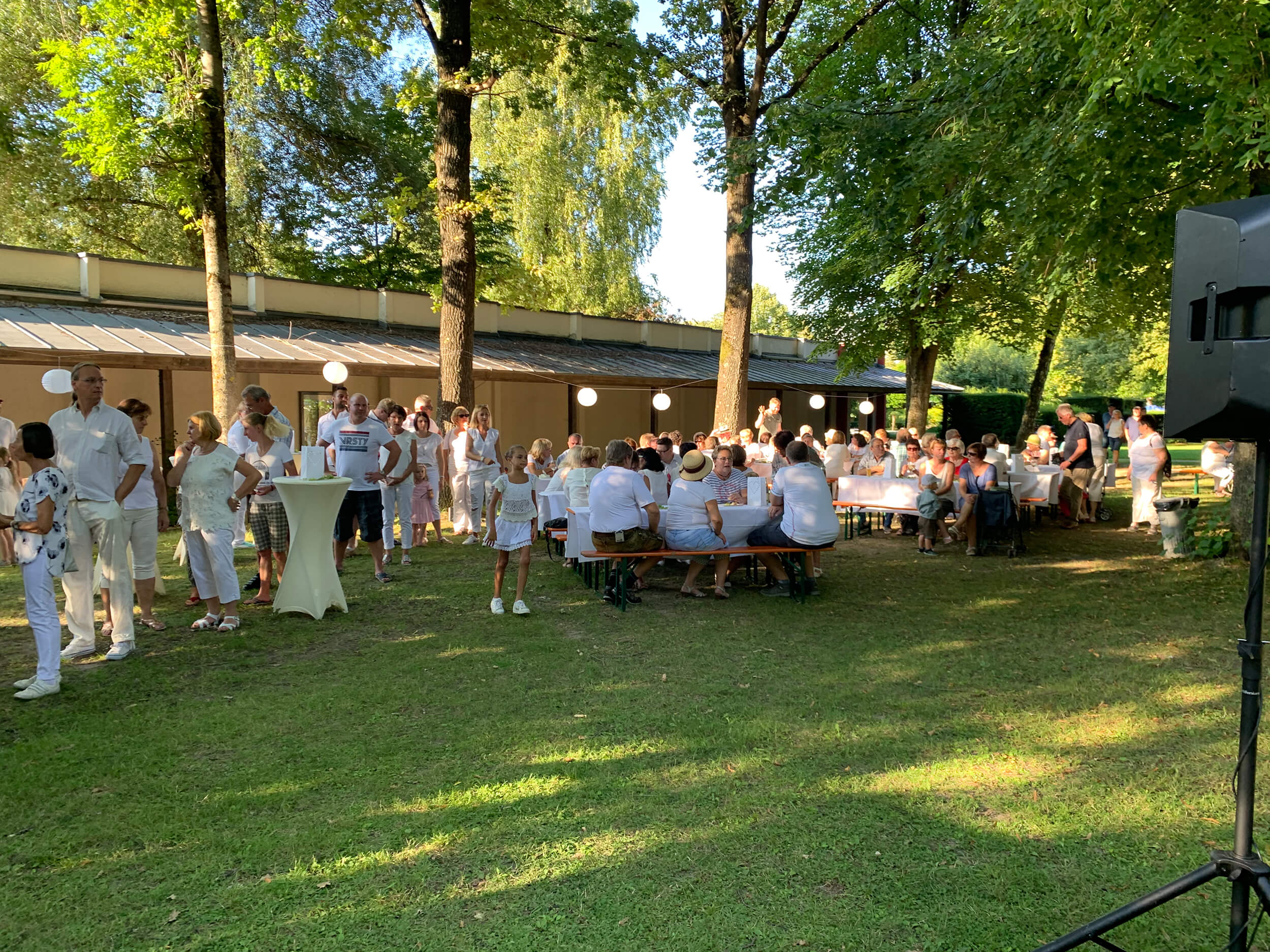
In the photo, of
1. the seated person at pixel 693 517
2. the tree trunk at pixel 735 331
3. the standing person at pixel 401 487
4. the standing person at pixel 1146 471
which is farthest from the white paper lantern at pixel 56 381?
the standing person at pixel 1146 471

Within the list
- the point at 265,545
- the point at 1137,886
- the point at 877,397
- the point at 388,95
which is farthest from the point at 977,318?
the point at 1137,886

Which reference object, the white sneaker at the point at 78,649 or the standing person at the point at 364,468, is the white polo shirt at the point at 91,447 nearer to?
the white sneaker at the point at 78,649

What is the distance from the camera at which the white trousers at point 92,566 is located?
5.53 metres

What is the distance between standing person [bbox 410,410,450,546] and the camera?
10.2 m

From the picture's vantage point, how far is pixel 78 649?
5676 mm

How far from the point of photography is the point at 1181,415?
A: 2602 mm

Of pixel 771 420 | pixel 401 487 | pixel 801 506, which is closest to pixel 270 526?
pixel 401 487

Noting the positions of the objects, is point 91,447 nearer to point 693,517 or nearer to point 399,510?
point 399,510

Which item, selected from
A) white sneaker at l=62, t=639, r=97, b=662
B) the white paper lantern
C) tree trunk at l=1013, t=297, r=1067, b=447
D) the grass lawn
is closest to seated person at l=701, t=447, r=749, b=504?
the grass lawn

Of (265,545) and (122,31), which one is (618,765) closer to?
(265,545)

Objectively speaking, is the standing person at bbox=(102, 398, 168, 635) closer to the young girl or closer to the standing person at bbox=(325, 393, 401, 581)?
the standing person at bbox=(325, 393, 401, 581)

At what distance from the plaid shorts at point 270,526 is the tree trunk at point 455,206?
18.6 ft

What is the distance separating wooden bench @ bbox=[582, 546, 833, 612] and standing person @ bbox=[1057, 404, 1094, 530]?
21.7 ft

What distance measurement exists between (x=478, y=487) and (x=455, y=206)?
4.38 m
